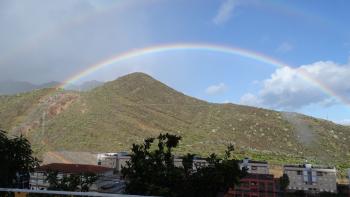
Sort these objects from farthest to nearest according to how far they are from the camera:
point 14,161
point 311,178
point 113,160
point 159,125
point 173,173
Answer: point 159,125, point 311,178, point 113,160, point 14,161, point 173,173

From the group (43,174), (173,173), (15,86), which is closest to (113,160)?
(43,174)

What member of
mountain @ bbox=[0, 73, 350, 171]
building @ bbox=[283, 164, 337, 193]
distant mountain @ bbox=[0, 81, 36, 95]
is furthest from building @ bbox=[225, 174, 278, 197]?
distant mountain @ bbox=[0, 81, 36, 95]

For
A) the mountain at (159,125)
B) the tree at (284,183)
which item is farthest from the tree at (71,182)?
the mountain at (159,125)

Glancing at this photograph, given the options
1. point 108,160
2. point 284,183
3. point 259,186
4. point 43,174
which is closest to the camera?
point 43,174

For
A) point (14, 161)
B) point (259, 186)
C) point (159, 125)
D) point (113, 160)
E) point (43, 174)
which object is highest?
point (159, 125)

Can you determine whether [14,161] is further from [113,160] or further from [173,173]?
[113,160]

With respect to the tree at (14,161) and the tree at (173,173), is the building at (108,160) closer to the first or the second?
the tree at (14,161)

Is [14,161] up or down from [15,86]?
down

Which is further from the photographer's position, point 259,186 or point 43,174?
point 259,186
